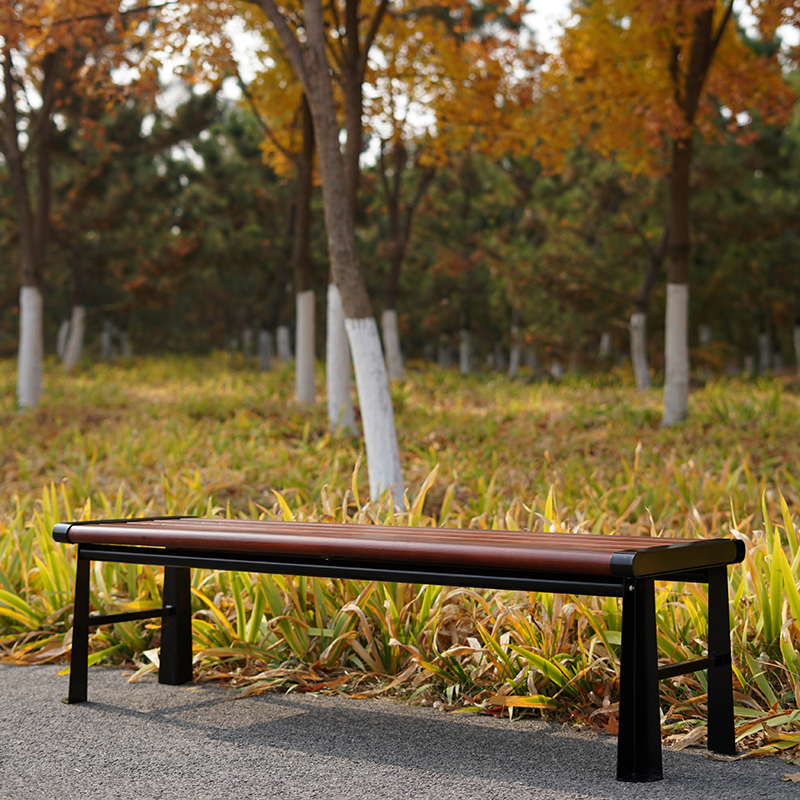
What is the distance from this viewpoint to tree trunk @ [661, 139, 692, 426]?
33.9 ft

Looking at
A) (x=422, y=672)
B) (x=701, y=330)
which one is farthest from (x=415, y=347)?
(x=422, y=672)

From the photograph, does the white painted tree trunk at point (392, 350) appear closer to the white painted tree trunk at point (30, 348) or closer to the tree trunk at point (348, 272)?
the white painted tree trunk at point (30, 348)

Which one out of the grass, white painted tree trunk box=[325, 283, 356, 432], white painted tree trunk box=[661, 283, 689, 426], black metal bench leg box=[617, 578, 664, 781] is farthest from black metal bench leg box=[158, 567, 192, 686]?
white painted tree trunk box=[661, 283, 689, 426]

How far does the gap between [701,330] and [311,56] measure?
29212 millimetres

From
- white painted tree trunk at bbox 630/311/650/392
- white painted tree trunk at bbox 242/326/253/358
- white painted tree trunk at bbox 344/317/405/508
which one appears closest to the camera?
white painted tree trunk at bbox 344/317/405/508

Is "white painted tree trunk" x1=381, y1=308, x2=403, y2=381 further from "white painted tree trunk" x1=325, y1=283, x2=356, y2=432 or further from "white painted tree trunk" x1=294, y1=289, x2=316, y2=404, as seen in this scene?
"white painted tree trunk" x1=325, y1=283, x2=356, y2=432

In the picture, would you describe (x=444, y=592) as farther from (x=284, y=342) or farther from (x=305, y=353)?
(x=284, y=342)

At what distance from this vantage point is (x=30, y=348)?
11977mm

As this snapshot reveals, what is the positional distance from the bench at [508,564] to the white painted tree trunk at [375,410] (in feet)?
9.51

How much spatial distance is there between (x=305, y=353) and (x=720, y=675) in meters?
9.34

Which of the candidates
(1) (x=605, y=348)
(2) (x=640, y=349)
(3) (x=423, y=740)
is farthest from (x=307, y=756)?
(1) (x=605, y=348)

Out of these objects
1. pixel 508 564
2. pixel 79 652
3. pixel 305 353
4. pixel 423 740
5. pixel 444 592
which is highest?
pixel 305 353

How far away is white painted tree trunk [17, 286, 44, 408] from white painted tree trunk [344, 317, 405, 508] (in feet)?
23.4

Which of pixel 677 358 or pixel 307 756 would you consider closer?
pixel 307 756
